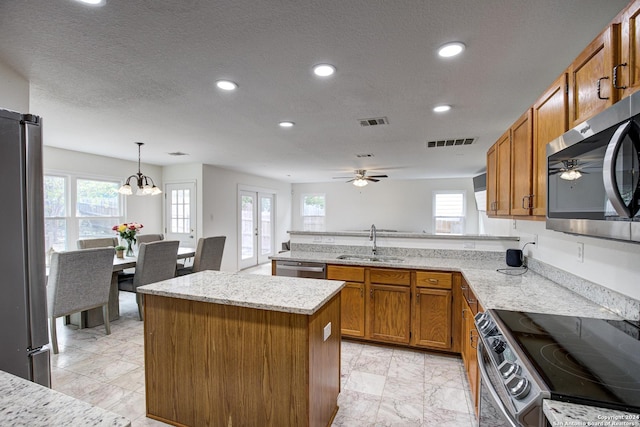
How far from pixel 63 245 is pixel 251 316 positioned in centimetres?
473

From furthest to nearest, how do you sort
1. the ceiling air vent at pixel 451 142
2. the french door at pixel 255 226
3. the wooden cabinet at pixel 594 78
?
the french door at pixel 255 226 → the ceiling air vent at pixel 451 142 → the wooden cabinet at pixel 594 78

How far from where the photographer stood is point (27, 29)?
161 cm

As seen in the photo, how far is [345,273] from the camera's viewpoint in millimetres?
3125

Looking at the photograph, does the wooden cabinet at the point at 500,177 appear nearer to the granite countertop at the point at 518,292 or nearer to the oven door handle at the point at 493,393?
the granite countertop at the point at 518,292

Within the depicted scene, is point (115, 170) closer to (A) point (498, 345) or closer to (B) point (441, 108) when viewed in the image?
(B) point (441, 108)

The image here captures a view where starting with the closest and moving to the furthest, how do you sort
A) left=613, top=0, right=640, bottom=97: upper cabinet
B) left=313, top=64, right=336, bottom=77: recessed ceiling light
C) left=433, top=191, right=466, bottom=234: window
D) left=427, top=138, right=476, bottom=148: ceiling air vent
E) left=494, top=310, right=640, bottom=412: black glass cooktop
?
left=494, top=310, right=640, bottom=412: black glass cooktop, left=613, top=0, right=640, bottom=97: upper cabinet, left=313, top=64, right=336, bottom=77: recessed ceiling light, left=427, top=138, right=476, bottom=148: ceiling air vent, left=433, top=191, right=466, bottom=234: window

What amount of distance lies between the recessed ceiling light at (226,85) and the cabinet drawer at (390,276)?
209cm

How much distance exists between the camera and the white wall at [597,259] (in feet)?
4.77

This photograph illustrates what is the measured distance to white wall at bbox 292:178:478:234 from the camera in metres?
8.16

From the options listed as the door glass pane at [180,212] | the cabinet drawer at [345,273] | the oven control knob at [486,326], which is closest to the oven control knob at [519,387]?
the oven control knob at [486,326]

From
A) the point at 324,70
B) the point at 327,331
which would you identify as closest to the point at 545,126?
the point at 324,70

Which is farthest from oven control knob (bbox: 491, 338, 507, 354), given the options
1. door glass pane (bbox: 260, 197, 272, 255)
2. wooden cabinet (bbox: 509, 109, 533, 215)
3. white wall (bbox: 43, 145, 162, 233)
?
door glass pane (bbox: 260, 197, 272, 255)

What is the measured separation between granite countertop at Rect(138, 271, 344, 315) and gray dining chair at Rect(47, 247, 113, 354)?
1.59 m

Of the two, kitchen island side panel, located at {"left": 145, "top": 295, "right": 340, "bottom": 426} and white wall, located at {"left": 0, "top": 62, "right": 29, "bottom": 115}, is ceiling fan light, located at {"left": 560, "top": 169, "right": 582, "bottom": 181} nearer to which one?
kitchen island side panel, located at {"left": 145, "top": 295, "right": 340, "bottom": 426}
